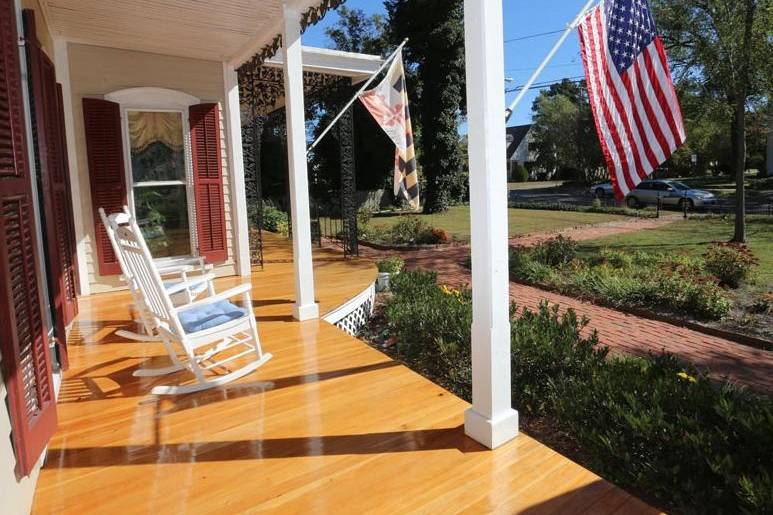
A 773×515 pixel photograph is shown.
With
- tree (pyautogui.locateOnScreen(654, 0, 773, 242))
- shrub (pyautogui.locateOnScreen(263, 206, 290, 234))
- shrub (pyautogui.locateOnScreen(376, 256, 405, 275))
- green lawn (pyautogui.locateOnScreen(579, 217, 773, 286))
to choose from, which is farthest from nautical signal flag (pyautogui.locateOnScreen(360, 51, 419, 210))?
shrub (pyautogui.locateOnScreen(263, 206, 290, 234))

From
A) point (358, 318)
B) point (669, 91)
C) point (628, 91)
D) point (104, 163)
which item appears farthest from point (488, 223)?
point (104, 163)

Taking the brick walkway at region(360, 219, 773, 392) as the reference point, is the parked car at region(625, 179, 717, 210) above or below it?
above

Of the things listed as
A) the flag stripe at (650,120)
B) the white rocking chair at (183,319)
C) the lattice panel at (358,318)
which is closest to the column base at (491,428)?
the white rocking chair at (183,319)

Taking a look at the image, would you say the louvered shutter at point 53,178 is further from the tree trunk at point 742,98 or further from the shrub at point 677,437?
the tree trunk at point 742,98

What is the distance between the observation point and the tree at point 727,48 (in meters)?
10.5

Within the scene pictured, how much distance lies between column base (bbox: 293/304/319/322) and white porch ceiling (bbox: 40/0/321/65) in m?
2.50

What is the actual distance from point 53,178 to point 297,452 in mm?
3115

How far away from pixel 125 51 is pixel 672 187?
19.7 meters

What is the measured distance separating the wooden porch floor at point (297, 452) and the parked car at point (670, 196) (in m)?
17.7

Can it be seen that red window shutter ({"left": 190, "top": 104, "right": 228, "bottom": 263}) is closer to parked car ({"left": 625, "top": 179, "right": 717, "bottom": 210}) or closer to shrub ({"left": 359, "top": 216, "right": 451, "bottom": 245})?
shrub ({"left": 359, "top": 216, "right": 451, "bottom": 245})

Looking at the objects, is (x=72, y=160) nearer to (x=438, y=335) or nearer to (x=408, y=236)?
(x=438, y=335)

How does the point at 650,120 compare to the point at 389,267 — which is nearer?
the point at 650,120

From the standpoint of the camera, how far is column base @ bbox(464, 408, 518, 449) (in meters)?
2.53

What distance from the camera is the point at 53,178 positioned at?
165 inches
